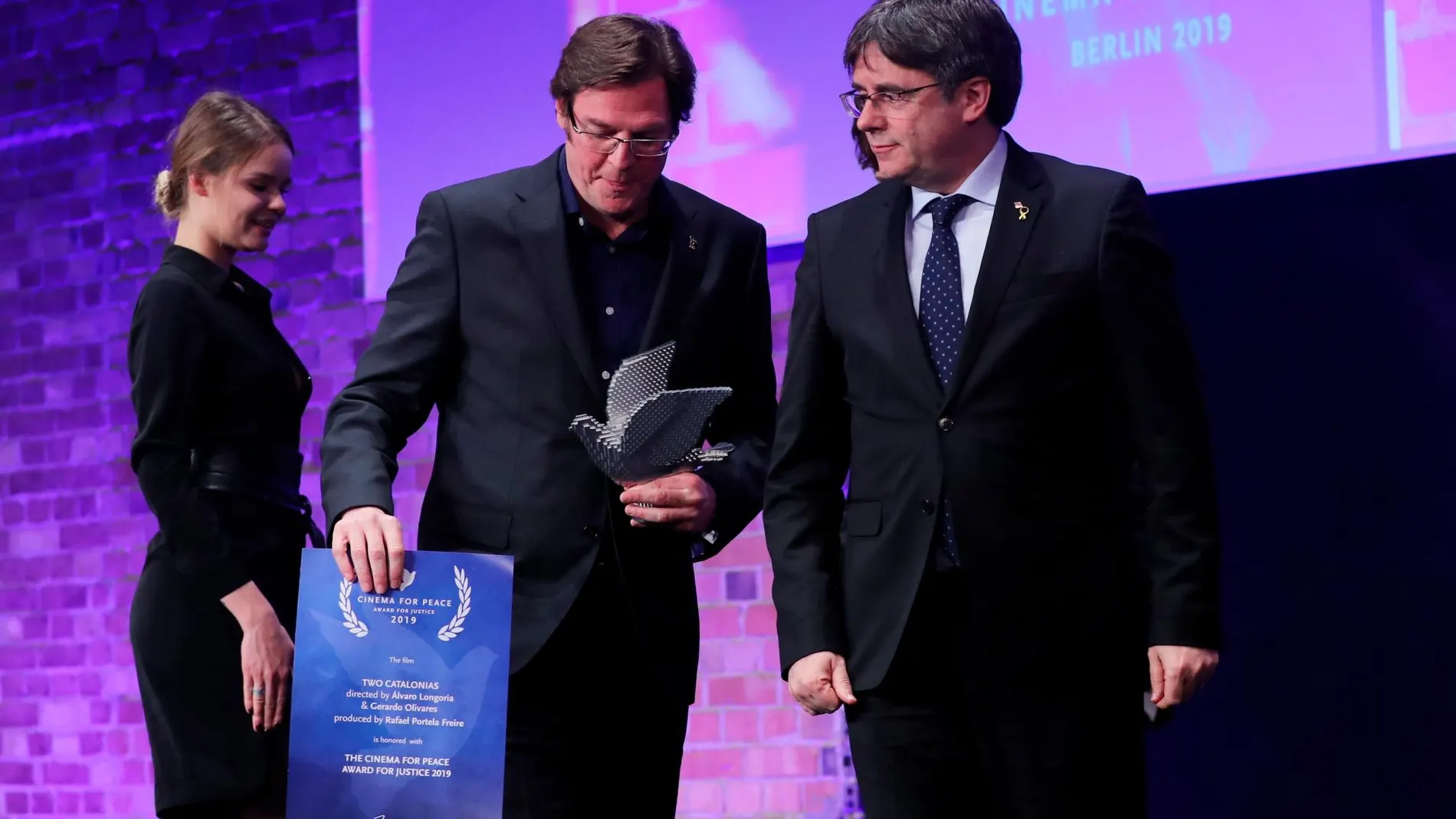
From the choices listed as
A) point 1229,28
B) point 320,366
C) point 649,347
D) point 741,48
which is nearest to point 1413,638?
point 1229,28

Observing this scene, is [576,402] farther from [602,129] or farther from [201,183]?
[201,183]

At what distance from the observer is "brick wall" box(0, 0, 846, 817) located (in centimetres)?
434

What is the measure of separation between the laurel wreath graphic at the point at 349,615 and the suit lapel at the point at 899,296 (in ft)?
2.38

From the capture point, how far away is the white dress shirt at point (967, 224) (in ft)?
6.30

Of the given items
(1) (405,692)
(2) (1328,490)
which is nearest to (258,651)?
(1) (405,692)

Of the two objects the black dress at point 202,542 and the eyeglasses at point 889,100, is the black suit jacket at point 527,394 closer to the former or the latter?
the eyeglasses at point 889,100

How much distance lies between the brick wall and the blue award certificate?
2504 mm

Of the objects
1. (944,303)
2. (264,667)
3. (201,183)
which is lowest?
(264,667)

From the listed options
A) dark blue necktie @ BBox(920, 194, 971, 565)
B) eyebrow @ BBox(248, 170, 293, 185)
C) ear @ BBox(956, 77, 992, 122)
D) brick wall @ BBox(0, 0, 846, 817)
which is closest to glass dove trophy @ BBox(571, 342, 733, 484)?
dark blue necktie @ BBox(920, 194, 971, 565)

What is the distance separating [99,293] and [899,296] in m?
3.49

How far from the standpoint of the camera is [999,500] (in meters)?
1.82

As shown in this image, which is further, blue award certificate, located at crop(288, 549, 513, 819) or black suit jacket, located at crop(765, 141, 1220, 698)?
black suit jacket, located at crop(765, 141, 1220, 698)

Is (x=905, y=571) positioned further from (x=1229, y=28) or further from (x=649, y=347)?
(x=1229, y=28)

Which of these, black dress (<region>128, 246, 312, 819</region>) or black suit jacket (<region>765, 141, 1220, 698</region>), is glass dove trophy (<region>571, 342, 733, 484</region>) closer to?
black suit jacket (<region>765, 141, 1220, 698</region>)
